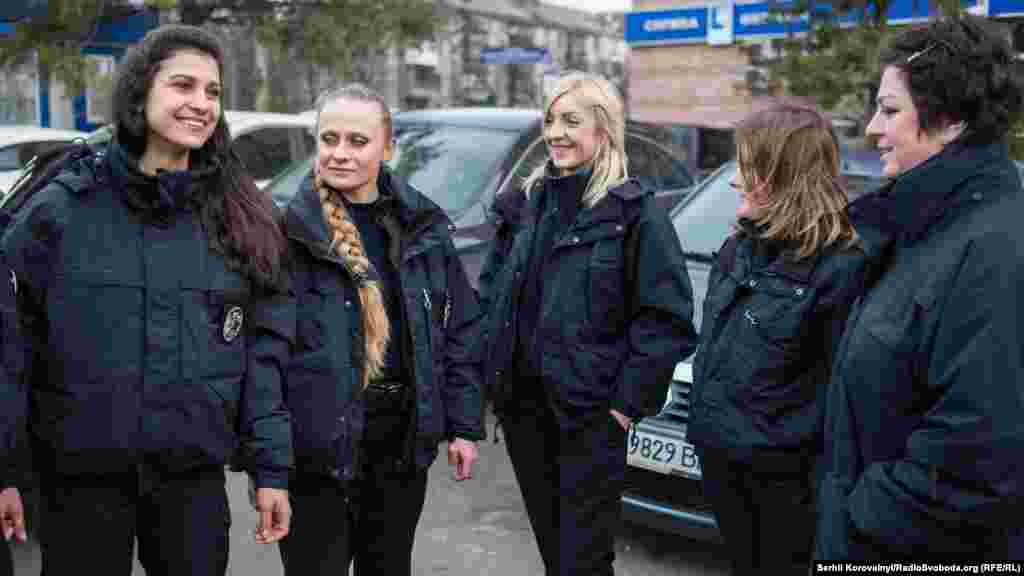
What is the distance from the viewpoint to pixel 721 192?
5.76m

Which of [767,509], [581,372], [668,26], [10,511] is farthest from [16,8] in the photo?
[668,26]

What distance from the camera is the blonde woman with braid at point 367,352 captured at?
2822 mm

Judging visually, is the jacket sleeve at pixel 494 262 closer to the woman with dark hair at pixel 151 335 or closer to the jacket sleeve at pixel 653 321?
the jacket sleeve at pixel 653 321

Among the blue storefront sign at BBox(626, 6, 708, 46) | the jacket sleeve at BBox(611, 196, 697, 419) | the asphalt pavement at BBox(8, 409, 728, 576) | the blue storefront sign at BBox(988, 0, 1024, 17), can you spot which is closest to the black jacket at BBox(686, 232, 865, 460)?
the jacket sleeve at BBox(611, 196, 697, 419)

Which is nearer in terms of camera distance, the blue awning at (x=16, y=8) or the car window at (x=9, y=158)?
the car window at (x=9, y=158)

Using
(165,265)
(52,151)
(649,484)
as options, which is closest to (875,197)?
(165,265)

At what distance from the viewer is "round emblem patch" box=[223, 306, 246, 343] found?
2541mm

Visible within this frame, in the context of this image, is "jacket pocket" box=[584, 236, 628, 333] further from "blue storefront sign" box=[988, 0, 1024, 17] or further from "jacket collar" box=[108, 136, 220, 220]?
"blue storefront sign" box=[988, 0, 1024, 17]

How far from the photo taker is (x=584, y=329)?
3.20 meters

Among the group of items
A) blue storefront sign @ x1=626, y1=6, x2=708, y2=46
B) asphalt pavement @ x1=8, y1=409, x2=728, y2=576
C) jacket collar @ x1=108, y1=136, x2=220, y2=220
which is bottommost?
asphalt pavement @ x1=8, y1=409, x2=728, y2=576

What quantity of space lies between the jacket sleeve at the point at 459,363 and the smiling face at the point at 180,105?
0.87 meters

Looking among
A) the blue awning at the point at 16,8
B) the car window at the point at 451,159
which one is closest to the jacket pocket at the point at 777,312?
the car window at the point at 451,159

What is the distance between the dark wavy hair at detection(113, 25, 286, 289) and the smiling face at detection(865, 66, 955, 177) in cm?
147

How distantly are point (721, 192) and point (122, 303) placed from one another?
3.96 meters
